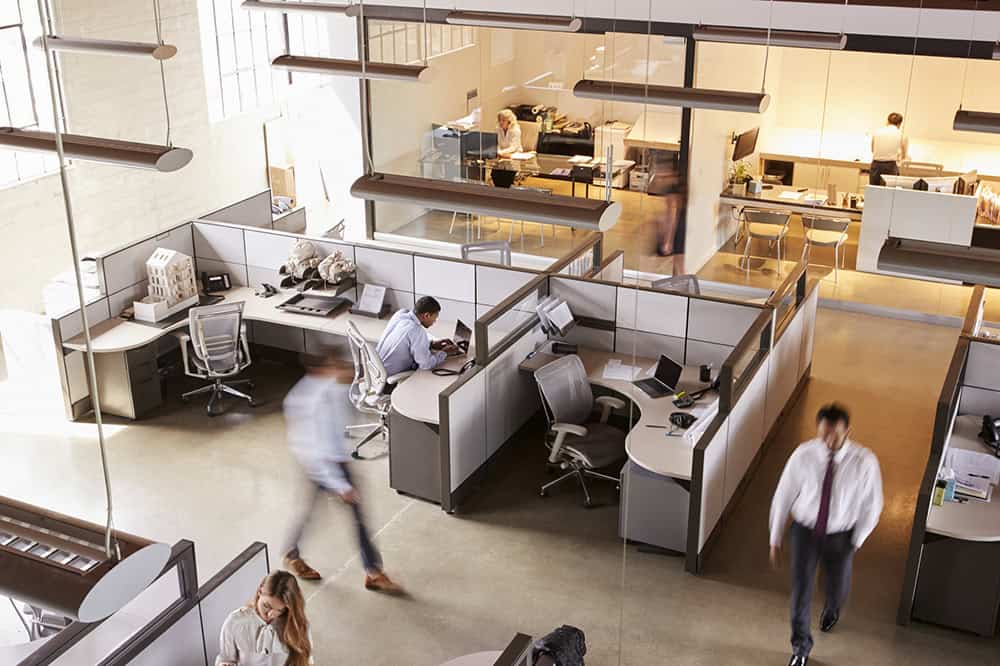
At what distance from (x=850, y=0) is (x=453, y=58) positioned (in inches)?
145

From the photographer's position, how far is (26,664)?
12.3 ft

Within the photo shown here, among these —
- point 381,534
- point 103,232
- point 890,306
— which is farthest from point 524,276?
point 103,232

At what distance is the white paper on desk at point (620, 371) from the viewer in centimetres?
694

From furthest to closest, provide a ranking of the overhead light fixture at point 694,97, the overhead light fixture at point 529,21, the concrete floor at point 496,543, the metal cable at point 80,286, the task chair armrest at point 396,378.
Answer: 1. the overhead light fixture at point 529,21
2. the task chair armrest at point 396,378
3. the overhead light fixture at point 694,97
4. the concrete floor at point 496,543
5. the metal cable at point 80,286

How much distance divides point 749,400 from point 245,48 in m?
8.35

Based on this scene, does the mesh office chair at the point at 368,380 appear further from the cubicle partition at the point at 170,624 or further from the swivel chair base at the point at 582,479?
the cubicle partition at the point at 170,624

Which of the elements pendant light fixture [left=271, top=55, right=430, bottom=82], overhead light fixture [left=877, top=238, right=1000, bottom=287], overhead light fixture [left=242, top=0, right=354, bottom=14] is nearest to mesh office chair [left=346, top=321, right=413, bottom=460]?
pendant light fixture [left=271, top=55, right=430, bottom=82]

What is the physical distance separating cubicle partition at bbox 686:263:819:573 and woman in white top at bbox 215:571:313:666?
2374mm

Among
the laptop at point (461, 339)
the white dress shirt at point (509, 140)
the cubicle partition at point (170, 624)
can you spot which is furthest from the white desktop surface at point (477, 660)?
the white dress shirt at point (509, 140)

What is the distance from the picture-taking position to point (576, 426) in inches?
255

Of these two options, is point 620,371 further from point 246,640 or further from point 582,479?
point 246,640

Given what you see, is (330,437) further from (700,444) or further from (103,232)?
(103,232)

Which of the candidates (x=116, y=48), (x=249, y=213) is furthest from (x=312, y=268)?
(x=116, y=48)

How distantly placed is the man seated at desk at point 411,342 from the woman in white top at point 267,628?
2668mm
